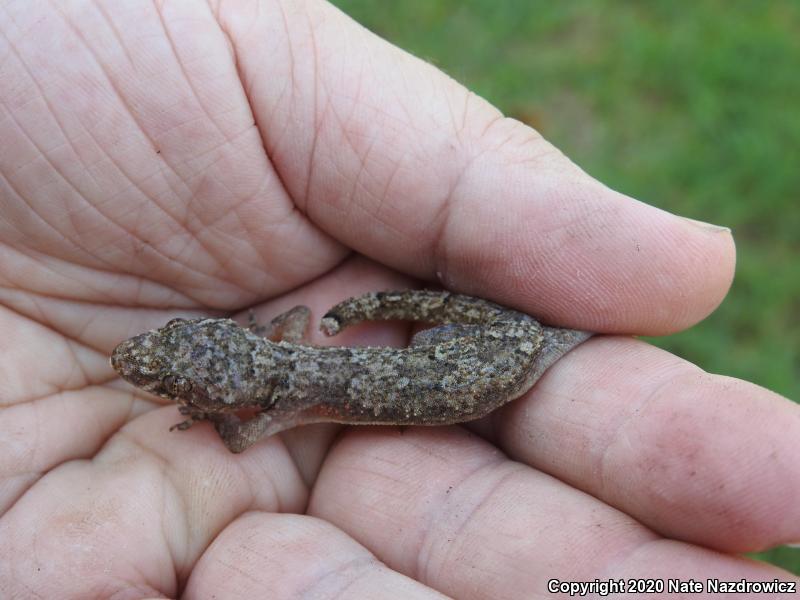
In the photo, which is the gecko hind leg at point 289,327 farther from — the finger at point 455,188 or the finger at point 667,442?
the finger at point 667,442

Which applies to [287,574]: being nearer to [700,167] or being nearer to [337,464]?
[337,464]

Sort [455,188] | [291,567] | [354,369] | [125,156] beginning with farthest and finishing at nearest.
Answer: [354,369]
[455,188]
[125,156]
[291,567]

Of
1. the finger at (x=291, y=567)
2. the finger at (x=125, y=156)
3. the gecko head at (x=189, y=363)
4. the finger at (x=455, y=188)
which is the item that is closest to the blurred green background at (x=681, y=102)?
the finger at (x=455, y=188)

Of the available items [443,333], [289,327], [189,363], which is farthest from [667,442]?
[189,363]

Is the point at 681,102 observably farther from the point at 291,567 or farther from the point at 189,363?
the point at 291,567

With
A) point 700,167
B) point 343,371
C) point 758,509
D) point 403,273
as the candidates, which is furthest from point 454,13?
point 758,509

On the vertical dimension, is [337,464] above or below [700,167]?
below

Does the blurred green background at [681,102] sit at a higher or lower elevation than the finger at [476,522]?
higher
